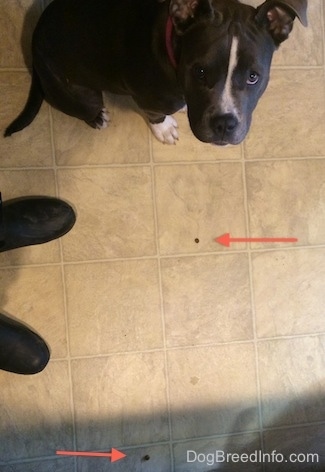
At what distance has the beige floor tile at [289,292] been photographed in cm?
206

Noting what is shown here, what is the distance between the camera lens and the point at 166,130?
1920mm

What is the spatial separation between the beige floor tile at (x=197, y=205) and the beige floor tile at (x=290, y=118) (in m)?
0.13

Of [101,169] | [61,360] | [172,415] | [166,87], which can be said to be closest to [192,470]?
[172,415]

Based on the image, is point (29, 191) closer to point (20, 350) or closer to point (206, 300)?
point (20, 350)

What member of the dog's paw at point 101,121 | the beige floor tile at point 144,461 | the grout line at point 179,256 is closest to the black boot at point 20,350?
the grout line at point 179,256

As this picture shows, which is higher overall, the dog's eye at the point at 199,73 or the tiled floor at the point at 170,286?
the dog's eye at the point at 199,73

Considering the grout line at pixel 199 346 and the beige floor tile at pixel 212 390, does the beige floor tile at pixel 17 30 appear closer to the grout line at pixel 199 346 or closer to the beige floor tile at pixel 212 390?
the grout line at pixel 199 346

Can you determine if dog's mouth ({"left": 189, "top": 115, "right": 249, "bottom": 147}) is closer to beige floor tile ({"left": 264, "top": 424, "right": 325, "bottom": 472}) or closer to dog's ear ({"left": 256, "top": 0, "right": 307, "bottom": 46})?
dog's ear ({"left": 256, "top": 0, "right": 307, "bottom": 46})

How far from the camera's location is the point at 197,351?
2029 mm

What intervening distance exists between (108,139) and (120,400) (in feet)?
2.90

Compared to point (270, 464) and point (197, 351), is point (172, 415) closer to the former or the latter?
point (197, 351)

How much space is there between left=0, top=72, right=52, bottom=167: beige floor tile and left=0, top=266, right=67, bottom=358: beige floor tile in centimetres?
36

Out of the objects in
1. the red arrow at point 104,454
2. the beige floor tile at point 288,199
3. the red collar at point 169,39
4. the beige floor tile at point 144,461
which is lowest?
the beige floor tile at point 144,461

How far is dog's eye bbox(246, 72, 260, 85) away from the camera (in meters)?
1.36
